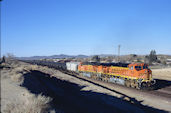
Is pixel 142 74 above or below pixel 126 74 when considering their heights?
above

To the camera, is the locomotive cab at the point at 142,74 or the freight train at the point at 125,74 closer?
the locomotive cab at the point at 142,74

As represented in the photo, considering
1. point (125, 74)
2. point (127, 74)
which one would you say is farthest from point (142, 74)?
point (125, 74)

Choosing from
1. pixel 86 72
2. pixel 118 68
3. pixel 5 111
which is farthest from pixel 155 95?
pixel 86 72

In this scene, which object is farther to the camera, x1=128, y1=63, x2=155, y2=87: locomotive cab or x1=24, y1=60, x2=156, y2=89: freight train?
x1=24, y1=60, x2=156, y2=89: freight train

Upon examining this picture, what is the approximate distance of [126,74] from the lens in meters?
19.3

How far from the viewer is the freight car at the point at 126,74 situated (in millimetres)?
17562

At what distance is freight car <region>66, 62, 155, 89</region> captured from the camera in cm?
1756

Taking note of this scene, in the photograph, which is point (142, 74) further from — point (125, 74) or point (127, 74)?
point (125, 74)

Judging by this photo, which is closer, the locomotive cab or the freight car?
the locomotive cab

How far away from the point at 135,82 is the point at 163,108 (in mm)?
6257

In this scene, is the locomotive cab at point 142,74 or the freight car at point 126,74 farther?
the freight car at point 126,74

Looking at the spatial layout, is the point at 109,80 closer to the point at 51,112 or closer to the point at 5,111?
the point at 51,112

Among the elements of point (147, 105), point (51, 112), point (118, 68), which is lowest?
point (147, 105)

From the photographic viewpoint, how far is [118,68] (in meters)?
20.8
